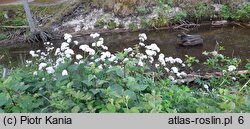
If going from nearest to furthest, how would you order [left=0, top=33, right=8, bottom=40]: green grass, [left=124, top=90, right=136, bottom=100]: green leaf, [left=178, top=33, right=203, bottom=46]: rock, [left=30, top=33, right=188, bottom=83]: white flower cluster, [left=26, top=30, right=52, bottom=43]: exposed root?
[left=124, top=90, right=136, bottom=100]: green leaf → [left=30, top=33, right=188, bottom=83]: white flower cluster → [left=178, top=33, right=203, bottom=46]: rock → [left=26, top=30, right=52, bottom=43]: exposed root → [left=0, top=33, right=8, bottom=40]: green grass

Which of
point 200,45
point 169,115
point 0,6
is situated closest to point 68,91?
point 169,115

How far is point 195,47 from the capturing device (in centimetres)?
1377

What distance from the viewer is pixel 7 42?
55.8 ft

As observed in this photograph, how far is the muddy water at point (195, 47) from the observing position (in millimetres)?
13062

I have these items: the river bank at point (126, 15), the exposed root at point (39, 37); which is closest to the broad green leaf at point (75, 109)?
the exposed root at point (39, 37)

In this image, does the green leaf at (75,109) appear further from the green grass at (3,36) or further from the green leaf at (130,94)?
the green grass at (3,36)

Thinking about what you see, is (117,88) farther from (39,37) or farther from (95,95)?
(39,37)

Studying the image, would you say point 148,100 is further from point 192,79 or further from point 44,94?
point 192,79

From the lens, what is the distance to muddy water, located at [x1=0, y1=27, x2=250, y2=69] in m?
13.1

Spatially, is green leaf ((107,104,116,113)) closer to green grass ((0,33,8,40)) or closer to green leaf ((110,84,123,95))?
green leaf ((110,84,123,95))

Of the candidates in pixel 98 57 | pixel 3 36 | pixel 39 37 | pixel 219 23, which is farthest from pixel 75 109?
pixel 3 36

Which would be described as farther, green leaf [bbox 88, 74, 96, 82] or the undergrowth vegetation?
green leaf [bbox 88, 74, 96, 82]

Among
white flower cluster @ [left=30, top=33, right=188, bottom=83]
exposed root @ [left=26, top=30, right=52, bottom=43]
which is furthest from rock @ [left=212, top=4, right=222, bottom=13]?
white flower cluster @ [left=30, top=33, right=188, bottom=83]

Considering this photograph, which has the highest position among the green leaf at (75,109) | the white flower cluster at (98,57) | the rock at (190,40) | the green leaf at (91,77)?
the green leaf at (91,77)
